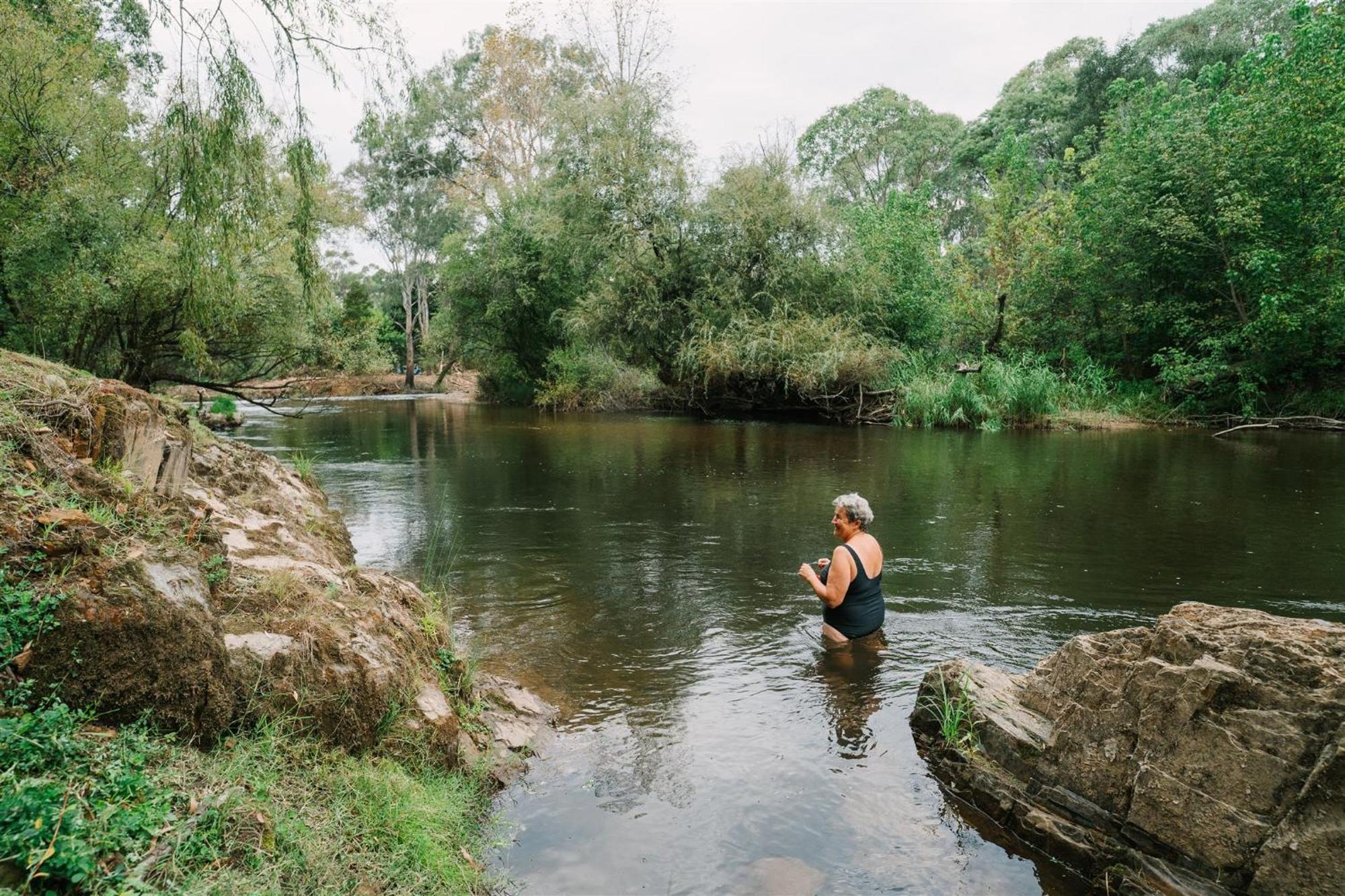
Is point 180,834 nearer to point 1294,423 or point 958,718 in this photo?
point 958,718

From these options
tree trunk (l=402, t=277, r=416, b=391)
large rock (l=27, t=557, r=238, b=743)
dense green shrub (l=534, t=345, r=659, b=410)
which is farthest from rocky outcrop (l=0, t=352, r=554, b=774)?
tree trunk (l=402, t=277, r=416, b=391)

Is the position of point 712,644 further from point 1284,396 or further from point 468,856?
point 1284,396

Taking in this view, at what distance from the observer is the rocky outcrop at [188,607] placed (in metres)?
3.09

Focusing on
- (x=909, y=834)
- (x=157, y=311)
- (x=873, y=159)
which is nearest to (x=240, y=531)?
(x=909, y=834)

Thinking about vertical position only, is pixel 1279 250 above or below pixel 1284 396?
above

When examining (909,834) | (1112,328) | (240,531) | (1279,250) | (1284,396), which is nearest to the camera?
(909,834)

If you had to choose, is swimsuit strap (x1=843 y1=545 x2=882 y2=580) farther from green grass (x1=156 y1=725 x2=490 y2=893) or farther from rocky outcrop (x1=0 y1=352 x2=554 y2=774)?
green grass (x1=156 y1=725 x2=490 y2=893)

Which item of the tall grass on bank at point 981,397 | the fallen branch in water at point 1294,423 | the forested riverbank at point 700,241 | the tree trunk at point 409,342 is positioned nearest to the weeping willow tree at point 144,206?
the forested riverbank at point 700,241

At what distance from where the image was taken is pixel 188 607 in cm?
343

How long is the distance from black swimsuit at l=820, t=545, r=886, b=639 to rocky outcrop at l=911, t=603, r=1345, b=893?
91.2 inches

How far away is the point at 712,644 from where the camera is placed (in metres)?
7.23

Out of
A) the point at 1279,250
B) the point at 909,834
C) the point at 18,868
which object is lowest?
the point at 909,834

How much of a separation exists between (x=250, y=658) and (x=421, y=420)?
29.2 m

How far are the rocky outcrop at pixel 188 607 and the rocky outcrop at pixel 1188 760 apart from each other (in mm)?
3187
